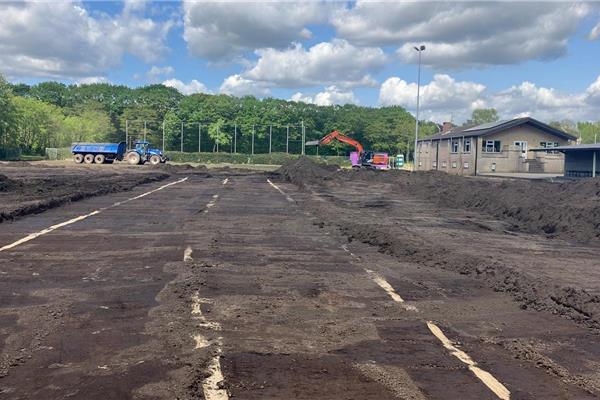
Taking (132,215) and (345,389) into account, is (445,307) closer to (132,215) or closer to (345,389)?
(345,389)

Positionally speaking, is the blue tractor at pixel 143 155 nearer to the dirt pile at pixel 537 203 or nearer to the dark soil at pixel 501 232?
the dirt pile at pixel 537 203

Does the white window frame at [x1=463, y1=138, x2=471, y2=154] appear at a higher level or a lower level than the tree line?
lower

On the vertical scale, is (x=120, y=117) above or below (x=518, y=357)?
above

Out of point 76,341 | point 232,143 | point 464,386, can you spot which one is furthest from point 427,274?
point 232,143

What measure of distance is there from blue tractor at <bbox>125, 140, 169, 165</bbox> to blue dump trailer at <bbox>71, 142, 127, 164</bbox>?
0.95 meters

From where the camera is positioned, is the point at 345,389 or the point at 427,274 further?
the point at 427,274

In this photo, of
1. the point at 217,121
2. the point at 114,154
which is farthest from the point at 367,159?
the point at 217,121

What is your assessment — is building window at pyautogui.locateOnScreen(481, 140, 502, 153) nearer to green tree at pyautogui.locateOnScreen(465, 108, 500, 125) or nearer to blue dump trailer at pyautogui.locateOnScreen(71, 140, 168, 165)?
blue dump trailer at pyautogui.locateOnScreen(71, 140, 168, 165)

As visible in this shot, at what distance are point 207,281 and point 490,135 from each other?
51573 mm

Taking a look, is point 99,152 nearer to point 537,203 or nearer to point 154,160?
point 154,160

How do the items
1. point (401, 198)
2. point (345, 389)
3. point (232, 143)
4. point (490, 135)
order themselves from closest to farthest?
point (345, 389), point (401, 198), point (490, 135), point (232, 143)

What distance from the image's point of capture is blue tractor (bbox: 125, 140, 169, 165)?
55156mm

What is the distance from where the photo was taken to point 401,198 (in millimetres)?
25875

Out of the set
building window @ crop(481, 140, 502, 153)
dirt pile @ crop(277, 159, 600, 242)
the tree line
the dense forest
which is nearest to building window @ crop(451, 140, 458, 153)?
building window @ crop(481, 140, 502, 153)
